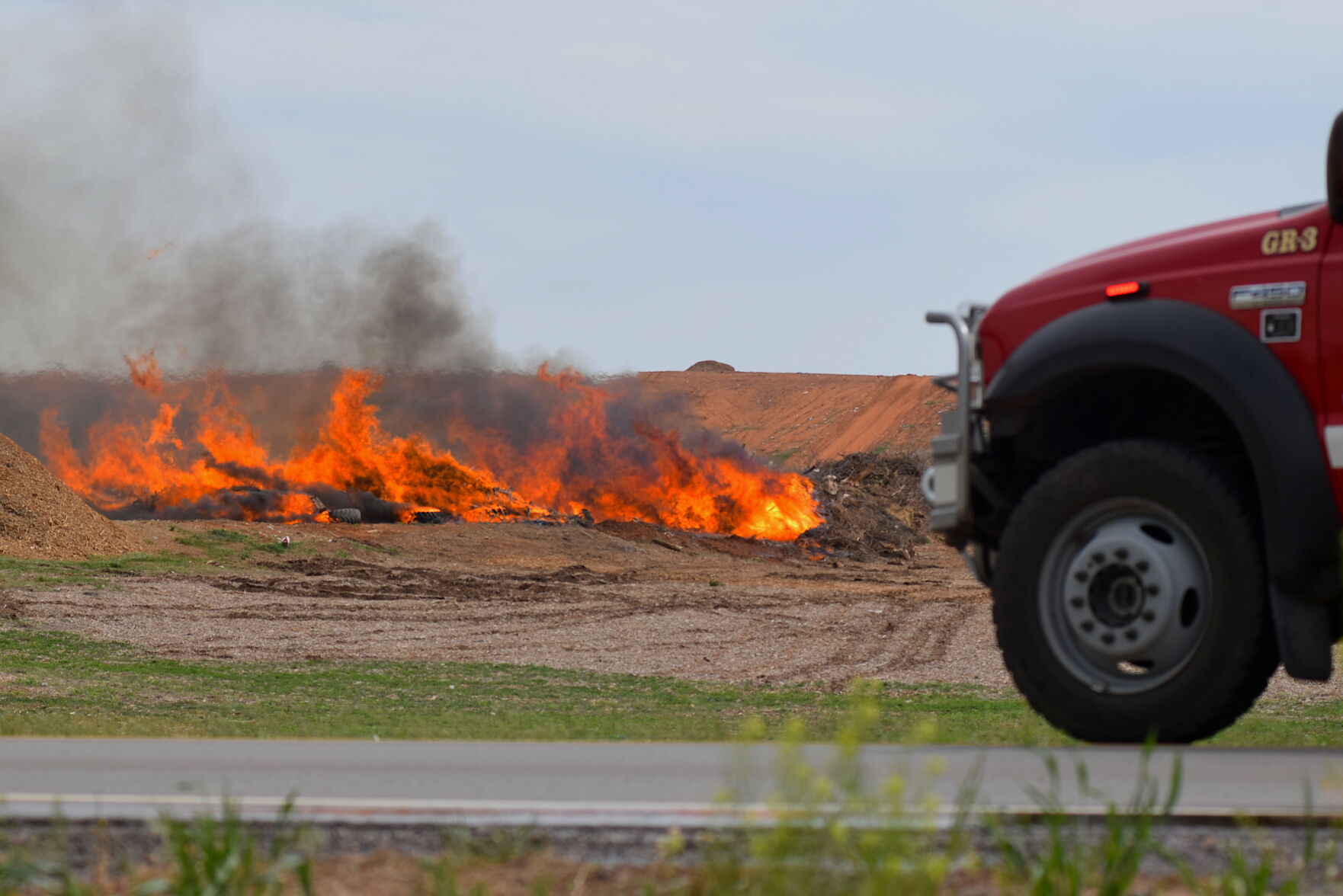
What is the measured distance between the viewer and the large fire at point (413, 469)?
42.7 metres

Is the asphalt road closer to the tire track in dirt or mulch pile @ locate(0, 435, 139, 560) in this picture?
the tire track in dirt

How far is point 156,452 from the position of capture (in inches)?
Answer: 1758

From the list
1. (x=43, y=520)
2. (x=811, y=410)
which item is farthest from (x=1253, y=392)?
(x=811, y=410)

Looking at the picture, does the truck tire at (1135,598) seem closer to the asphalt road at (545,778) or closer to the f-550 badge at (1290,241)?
the asphalt road at (545,778)

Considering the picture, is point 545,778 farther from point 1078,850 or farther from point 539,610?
point 539,610

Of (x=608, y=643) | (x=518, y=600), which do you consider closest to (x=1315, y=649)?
(x=608, y=643)

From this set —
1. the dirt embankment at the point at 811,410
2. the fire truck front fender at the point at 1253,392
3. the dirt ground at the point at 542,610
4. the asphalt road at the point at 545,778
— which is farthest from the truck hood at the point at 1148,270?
the dirt embankment at the point at 811,410

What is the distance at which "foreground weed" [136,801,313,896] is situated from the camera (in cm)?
338

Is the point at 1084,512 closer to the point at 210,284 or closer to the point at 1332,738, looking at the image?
the point at 1332,738

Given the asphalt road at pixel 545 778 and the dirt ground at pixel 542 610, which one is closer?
the asphalt road at pixel 545 778

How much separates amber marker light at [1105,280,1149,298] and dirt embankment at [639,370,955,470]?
7385cm

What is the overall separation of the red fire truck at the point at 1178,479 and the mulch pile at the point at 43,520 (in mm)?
27258

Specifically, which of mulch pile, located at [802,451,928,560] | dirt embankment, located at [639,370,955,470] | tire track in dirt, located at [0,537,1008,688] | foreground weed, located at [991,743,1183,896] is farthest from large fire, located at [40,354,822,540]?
foreground weed, located at [991,743,1183,896]

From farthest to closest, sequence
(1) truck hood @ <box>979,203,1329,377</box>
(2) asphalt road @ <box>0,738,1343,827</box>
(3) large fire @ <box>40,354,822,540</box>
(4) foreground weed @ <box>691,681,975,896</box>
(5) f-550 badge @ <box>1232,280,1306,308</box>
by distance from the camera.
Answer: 1. (3) large fire @ <box>40,354,822,540</box>
2. (1) truck hood @ <box>979,203,1329,377</box>
3. (5) f-550 badge @ <box>1232,280,1306,308</box>
4. (2) asphalt road @ <box>0,738,1343,827</box>
5. (4) foreground weed @ <box>691,681,975,896</box>
